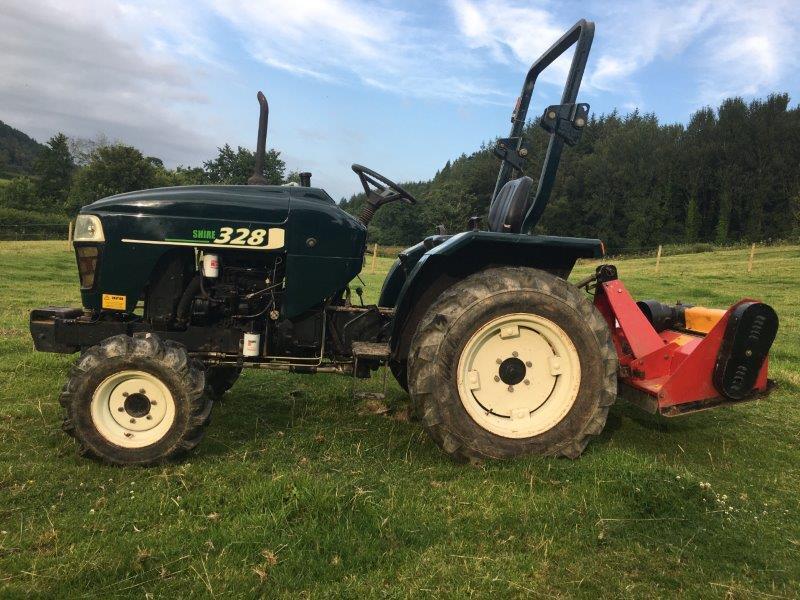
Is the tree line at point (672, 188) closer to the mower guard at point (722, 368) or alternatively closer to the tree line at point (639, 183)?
the tree line at point (639, 183)

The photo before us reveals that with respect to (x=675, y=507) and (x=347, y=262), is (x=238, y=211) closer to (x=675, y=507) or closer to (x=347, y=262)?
(x=347, y=262)

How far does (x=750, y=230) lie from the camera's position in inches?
2051

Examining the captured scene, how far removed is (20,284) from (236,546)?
41.8 ft

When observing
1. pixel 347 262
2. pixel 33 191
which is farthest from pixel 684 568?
pixel 33 191

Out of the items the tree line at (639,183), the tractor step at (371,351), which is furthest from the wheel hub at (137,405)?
the tree line at (639,183)

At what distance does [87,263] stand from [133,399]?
95cm

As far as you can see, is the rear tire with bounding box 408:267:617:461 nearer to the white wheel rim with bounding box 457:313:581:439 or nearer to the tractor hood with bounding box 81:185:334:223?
the white wheel rim with bounding box 457:313:581:439

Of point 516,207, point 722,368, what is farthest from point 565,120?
point 722,368

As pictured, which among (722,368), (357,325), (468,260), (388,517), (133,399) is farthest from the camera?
(357,325)

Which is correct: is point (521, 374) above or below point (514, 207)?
below

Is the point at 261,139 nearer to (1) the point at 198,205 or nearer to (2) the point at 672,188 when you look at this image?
(1) the point at 198,205

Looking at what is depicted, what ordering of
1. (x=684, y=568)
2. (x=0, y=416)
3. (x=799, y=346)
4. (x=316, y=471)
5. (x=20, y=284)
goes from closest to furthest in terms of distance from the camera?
(x=684, y=568) → (x=316, y=471) → (x=0, y=416) → (x=799, y=346) → (x=20, y=284)

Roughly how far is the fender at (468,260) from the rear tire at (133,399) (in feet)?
4.09

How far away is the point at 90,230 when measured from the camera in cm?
339
